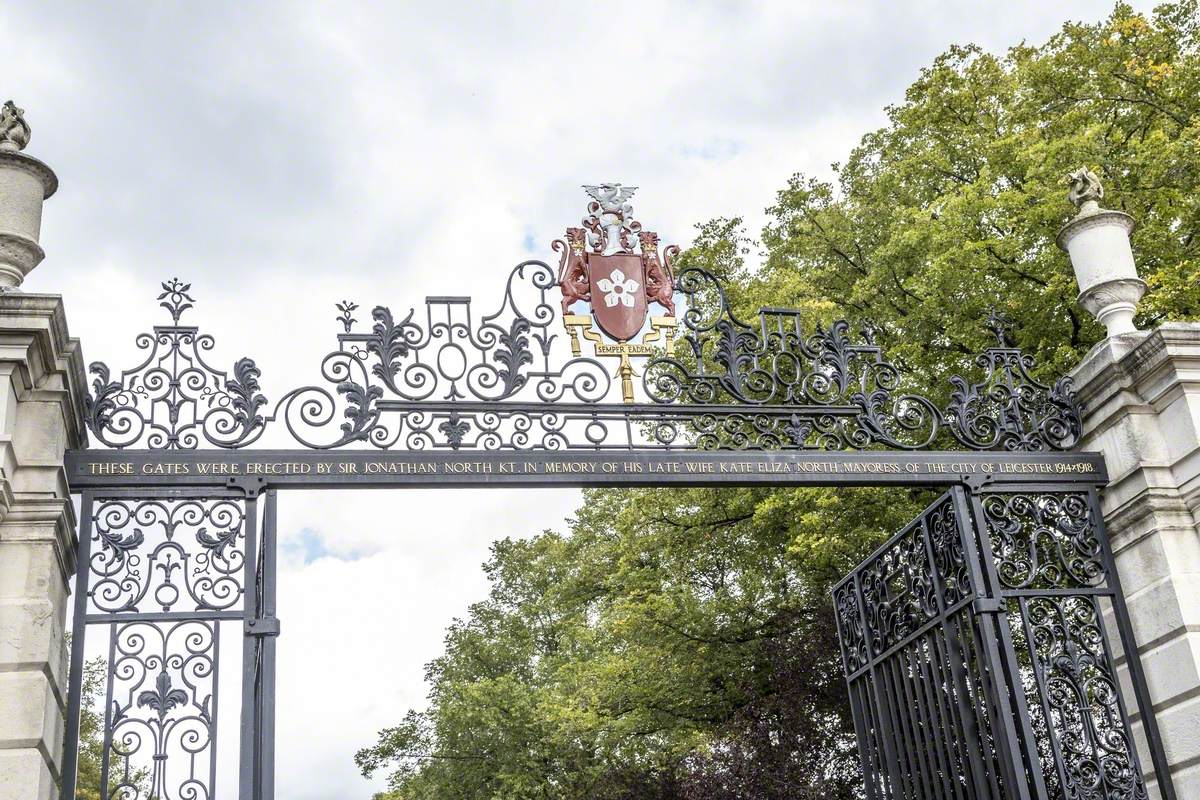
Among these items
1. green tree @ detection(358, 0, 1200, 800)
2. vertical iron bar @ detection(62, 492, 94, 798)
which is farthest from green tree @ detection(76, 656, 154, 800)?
vertical iron bar @ detection(62, 492, 94, 798)

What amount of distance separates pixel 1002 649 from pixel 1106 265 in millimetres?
2849

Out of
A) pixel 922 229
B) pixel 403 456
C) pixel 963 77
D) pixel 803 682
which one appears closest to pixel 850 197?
pixel 963 77

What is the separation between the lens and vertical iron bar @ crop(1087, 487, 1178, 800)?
7.97 m

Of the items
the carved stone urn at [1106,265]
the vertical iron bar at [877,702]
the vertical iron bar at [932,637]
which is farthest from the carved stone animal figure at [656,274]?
the carved stone urn at [1106,265]

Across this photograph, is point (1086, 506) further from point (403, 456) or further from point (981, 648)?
point (403, 456)

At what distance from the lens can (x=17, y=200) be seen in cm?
731

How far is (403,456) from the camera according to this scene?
7891 mm

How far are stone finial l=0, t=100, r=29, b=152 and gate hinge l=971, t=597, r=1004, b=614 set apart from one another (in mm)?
6514

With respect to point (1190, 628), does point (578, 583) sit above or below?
above

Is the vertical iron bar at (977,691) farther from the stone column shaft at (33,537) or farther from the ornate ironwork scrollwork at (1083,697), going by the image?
the stone column shaft at (33,537)

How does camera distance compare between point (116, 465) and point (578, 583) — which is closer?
point (116, 465)

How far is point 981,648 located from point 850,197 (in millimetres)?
14444

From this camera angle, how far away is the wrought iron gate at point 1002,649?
8.02 m

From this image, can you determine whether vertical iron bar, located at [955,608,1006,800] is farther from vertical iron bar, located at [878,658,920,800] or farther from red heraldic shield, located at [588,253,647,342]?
red heraldic shield, located at [588,253,647,342]
